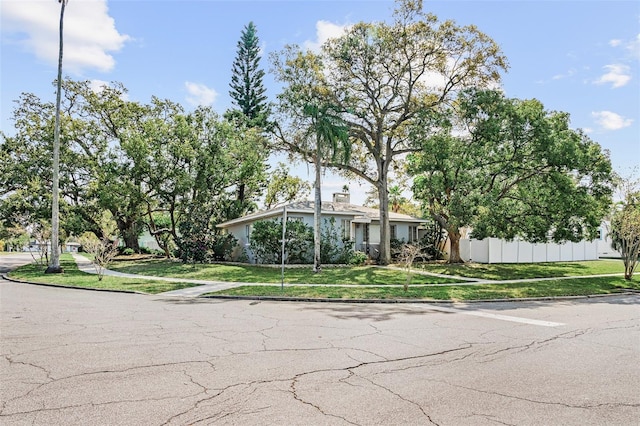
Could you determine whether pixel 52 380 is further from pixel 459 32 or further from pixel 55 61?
pixel 459 32

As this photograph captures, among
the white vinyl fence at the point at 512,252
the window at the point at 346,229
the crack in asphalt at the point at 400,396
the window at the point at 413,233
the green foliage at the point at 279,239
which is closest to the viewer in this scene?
the crack in asphalt at the point at 400,396

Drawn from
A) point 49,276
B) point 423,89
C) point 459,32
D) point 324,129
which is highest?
point 459,32

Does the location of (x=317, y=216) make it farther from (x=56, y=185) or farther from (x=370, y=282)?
(x=56, y=185)

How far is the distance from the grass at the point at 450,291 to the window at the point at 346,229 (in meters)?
10.9

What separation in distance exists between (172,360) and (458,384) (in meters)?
3.88

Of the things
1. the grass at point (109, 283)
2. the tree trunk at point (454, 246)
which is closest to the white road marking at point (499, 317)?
the grass at point (109, 283)

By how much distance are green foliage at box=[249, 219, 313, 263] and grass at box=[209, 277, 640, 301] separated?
8.91 m

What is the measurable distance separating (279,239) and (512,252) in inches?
673

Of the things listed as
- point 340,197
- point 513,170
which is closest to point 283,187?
point 340,197

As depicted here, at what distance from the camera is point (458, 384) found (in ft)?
17.7

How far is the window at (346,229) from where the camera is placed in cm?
2764

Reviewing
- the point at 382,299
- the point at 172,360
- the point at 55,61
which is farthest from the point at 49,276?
the point at 172,360

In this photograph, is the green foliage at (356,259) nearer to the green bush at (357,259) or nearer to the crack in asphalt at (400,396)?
the green bush at (357,259)

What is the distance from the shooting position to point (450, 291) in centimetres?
1584
